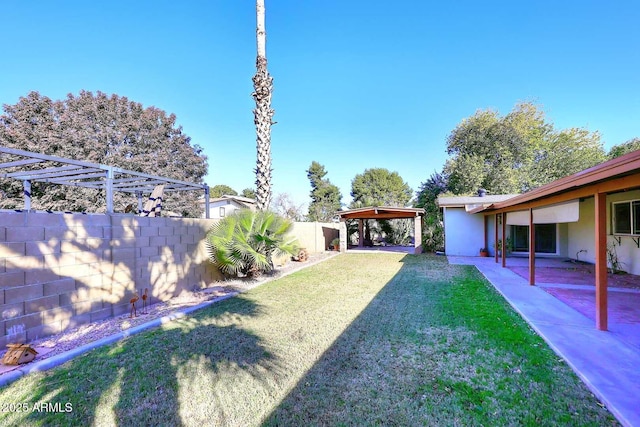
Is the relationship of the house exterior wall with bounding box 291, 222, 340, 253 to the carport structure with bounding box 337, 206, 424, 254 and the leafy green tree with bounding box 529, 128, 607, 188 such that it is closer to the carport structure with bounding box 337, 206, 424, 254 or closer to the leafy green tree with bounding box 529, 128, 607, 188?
the carport structure with bounding box 337, 206, 424, 254

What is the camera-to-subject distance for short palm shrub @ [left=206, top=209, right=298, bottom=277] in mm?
7676

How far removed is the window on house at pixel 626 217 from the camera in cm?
858

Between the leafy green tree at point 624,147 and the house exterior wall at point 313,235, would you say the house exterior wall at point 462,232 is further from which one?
the leafy green tree at point 624,147

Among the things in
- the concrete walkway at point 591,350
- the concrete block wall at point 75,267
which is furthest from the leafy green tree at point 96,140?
the concrete walkway at point 591,350

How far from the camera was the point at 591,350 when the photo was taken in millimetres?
3818

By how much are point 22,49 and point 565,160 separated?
128 ft

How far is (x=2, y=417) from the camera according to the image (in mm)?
2574

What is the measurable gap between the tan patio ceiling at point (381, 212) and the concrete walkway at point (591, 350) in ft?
33.7

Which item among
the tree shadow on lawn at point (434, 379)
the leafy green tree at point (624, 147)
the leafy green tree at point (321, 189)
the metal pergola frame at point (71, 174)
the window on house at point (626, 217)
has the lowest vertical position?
the tree shadow on lawn at point (434, 379)

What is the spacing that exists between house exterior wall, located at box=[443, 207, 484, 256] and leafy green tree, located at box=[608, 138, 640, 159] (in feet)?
76.5

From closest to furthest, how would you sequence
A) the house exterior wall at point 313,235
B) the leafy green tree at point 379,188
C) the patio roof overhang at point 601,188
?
the patio roof overhang at point 601,188 → the house exterior wall at point 313,235 → the leafy green tree at point 379,188

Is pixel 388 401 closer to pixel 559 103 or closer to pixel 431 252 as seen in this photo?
pixel 431 252

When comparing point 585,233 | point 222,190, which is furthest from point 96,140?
point 222,190

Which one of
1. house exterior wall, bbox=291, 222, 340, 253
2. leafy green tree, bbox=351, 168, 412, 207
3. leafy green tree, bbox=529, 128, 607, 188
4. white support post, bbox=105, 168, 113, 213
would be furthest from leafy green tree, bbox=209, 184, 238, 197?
white support post, bbox=105, 168, 113, 213
